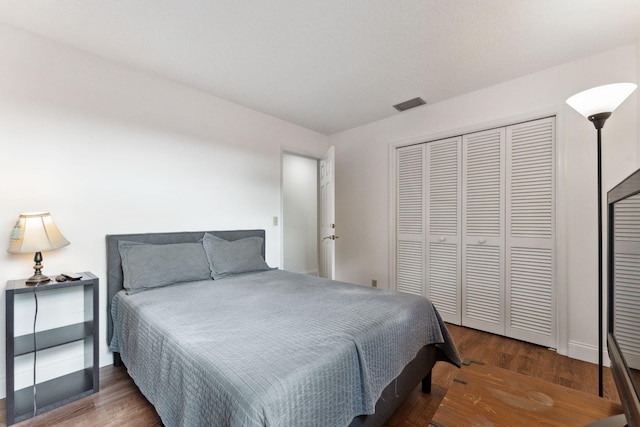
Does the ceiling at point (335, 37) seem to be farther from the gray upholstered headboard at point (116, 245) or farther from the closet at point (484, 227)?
the gray upholstered headboard at point (116, 245)

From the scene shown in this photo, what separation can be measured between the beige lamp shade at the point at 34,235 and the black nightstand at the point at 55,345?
23 cm

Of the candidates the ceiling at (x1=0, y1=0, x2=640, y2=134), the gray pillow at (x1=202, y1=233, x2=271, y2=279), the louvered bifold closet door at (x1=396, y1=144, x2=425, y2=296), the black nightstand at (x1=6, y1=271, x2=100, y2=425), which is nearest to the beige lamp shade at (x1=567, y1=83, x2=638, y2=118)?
the ceiling at (x1=0, y1=0, x2=640, y2=134)

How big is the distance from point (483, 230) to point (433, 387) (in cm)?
163

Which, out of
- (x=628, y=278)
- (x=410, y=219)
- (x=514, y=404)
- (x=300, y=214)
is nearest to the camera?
(x=628, y=278)

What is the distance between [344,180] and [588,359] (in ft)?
10.1

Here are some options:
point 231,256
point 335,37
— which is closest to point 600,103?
point 335,37

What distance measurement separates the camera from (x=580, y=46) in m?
2.09

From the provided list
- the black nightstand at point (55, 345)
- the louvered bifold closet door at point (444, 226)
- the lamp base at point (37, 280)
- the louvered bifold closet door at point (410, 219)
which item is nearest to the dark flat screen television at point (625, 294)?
the louvered bifold closet door at point (444, 226)

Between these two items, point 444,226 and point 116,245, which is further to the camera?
point 444,226

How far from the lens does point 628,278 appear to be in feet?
2.67

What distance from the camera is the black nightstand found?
5.15 feet

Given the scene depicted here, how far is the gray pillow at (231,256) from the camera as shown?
2.52m

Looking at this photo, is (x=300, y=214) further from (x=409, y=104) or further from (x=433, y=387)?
(x=433, y=387)

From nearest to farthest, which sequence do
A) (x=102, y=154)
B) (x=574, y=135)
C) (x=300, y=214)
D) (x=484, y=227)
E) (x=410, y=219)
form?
(x=102, y=154) < (x=574, y=135) < (x=484, y=227) < (x=410, y=219) < (x=300, y=214)
